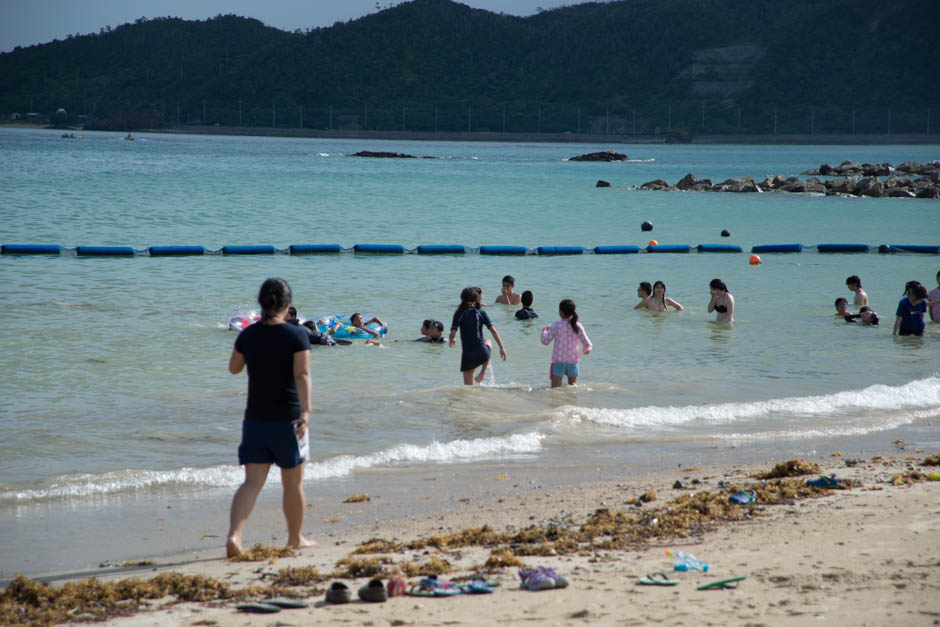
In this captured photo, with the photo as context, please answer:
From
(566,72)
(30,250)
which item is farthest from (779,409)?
(566,72)

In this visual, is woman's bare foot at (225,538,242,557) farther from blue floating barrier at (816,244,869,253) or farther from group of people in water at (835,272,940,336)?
blue floating barrier at (816,244,869,253)

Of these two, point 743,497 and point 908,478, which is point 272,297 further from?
point 908,478

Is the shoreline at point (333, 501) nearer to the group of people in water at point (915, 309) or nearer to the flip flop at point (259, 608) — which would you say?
the flip flop at point (259, 608)

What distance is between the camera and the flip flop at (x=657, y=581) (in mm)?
4629

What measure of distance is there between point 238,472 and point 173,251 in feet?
60.0

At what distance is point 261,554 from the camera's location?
17.4 ft

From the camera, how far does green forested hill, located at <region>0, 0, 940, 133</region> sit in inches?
5989

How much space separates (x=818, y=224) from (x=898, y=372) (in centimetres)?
2666

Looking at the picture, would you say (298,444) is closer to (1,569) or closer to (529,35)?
(1,569)

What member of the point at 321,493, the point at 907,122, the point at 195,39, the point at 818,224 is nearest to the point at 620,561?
the point at 321,493

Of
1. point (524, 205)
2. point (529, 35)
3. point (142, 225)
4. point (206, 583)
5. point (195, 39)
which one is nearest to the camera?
point (206, 583)

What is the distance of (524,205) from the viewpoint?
45719 mm

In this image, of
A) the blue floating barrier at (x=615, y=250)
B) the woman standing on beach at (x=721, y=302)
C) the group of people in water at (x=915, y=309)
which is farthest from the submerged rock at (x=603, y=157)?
the group of people in water at (x=915, y=309)

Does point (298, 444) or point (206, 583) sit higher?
point (298, 444)
